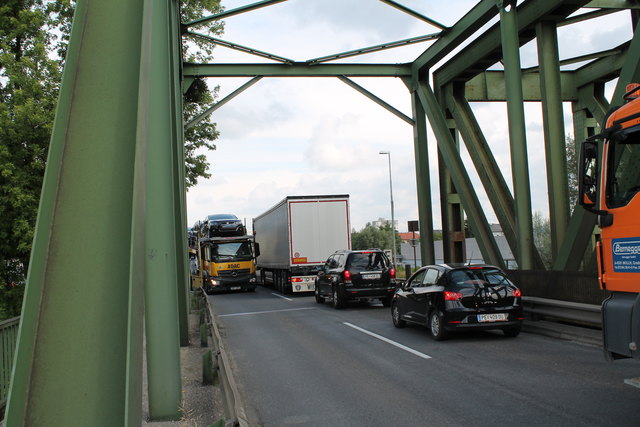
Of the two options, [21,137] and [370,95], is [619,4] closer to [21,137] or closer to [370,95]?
[370,95]

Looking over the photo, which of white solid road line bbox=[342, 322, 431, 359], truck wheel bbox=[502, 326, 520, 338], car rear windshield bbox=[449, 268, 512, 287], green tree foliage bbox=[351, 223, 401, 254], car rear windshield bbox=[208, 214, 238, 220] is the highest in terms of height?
green tree foliage bbox=[351, 223, 401, 254]

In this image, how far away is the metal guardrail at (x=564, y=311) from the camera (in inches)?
396

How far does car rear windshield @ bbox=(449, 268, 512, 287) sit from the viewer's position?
36.4ft

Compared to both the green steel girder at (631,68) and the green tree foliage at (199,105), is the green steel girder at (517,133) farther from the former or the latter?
the green tree foliage at (199,105)

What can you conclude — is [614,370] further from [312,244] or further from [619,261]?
[312,244]

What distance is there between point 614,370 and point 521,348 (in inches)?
87.0

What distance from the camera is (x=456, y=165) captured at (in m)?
16.2

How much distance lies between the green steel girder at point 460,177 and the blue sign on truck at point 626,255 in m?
9.06

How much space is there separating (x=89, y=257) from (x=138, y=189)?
0.28m

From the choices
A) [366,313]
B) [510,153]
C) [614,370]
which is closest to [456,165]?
[510,153]

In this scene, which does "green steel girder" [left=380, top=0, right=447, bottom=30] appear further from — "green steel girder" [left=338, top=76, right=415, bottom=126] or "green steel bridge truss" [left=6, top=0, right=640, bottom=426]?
"green steel girder" [left=338, top=76, right=415, bottom=126]

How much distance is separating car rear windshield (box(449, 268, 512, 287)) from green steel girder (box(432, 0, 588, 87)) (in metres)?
5.39

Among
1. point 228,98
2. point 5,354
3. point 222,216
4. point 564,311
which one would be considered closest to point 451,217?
point 564,311

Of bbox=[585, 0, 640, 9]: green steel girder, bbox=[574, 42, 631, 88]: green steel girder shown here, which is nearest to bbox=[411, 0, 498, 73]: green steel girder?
bbox=[585, 0, 640, 9]: green steel girder
